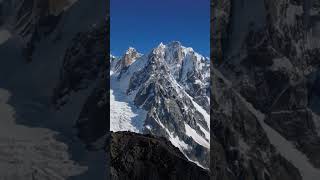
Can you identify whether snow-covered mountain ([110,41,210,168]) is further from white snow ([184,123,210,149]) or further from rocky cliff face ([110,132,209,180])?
rocky cliff face ([110,132,209,180])

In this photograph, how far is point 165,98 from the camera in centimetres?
13725

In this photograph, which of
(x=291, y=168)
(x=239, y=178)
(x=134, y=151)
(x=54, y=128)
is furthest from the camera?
(x=134, y=151)

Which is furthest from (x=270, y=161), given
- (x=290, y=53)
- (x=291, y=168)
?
(x=290, y=53)

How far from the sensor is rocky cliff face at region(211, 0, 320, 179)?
7277 millimetres

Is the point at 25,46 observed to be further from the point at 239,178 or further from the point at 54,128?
the point at 239,178

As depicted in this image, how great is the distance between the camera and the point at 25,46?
6691 millimetres

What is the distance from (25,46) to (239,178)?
145 inches

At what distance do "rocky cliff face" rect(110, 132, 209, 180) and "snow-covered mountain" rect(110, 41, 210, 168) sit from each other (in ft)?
259

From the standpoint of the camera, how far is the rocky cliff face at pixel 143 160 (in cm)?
1644

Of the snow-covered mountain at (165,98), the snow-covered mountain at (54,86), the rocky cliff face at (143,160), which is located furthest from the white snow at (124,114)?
the snow-covered mountain at (54,86)

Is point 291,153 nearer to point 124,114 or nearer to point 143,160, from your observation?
point 143,160

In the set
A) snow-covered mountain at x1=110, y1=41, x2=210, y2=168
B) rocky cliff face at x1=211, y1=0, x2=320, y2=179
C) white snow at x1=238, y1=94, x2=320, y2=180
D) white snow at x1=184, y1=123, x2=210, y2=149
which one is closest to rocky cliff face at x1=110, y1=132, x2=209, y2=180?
rocky cliff face at x1=211, y1=0, x2=320, y2=179

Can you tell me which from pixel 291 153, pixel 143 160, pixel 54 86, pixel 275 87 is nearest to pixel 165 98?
pixel 143 160

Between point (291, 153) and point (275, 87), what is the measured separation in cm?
99
